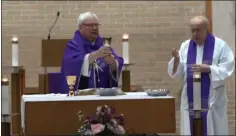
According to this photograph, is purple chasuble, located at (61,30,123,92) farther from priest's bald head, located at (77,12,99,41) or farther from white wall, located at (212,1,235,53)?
white wall, located at (212,1,235,53)

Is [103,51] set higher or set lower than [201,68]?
higher

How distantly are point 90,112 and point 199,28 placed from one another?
240 centimetres

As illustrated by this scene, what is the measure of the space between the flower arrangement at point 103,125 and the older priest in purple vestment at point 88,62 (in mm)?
1594

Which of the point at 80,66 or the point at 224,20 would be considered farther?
the point at 224,20

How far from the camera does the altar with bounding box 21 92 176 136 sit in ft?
14.1

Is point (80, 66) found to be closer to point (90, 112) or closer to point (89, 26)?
point (89, 26)

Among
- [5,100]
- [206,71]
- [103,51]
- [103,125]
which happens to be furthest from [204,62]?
[5,100]

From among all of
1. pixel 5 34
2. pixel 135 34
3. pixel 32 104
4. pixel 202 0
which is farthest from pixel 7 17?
pixel 32 104

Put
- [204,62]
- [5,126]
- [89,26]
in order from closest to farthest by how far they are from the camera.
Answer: [5,126]
[89,26]
[204,62]

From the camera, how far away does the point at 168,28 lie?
8461 mm

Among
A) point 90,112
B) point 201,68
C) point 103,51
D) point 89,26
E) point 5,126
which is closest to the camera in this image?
point 5,126

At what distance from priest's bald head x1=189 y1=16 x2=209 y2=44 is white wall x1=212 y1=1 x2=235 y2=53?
72.8 inches

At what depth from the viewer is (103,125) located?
13.4 ft

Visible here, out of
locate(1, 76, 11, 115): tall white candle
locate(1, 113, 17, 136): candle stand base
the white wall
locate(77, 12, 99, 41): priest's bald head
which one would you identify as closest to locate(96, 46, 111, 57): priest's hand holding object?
locate(77, 12, 99, 41): priest's bald head
